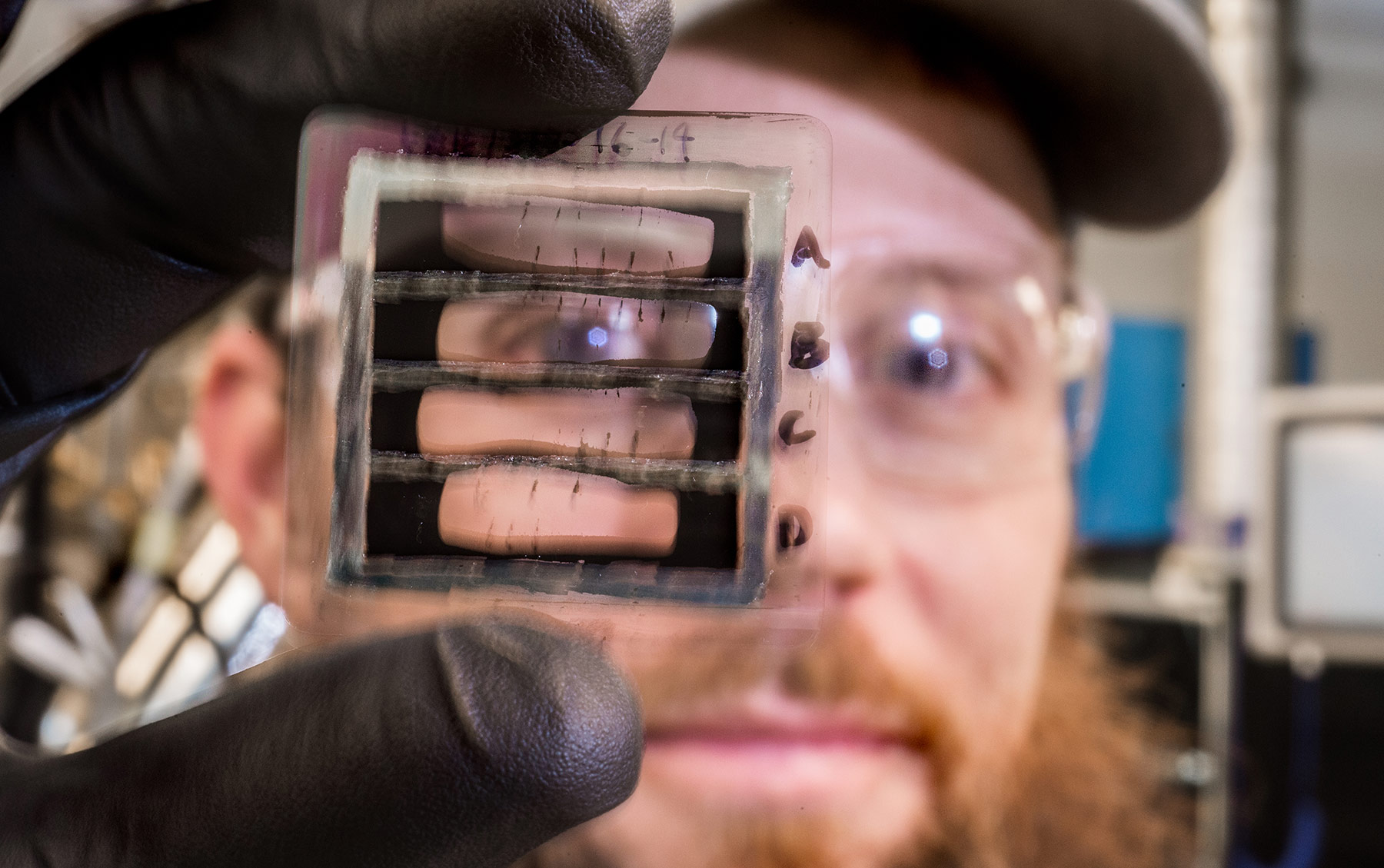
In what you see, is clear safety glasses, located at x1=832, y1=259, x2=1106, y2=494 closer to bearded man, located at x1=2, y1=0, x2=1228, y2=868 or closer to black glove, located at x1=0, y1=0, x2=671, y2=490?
bearded man, located at x1=2, y1=0, x2=1228, y2=868

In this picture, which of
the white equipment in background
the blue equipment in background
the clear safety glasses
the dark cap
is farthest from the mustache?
the blue equipment in background

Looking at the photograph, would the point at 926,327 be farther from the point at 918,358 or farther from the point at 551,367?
the point at 551,367

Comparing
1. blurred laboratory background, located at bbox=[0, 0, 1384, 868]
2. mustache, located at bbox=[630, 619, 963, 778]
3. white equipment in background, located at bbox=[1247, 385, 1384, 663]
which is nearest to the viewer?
mustache, located at bbox=[630, 619, 963, 778]

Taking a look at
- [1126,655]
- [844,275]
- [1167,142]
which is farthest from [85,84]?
[1126,655]

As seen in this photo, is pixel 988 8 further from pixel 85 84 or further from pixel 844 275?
pixel 85 84

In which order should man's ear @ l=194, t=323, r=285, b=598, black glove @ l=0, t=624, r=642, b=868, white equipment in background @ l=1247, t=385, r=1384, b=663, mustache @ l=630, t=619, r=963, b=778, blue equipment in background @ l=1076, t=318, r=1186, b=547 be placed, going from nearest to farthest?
black glove @ l=0, t=624, r=642, b=868
mustache @ l=630, t=619, r=963, b=778
man's ear @ l=194, t=323, r=285, b=598
white equipment in background @ l=1247, t=385, r=1384, b=663
blue equipment in background @ l=1076, t=318, r=1186, b=547

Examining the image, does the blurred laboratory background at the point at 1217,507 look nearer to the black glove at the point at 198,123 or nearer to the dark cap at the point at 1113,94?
the black glove at the point at 198,123
